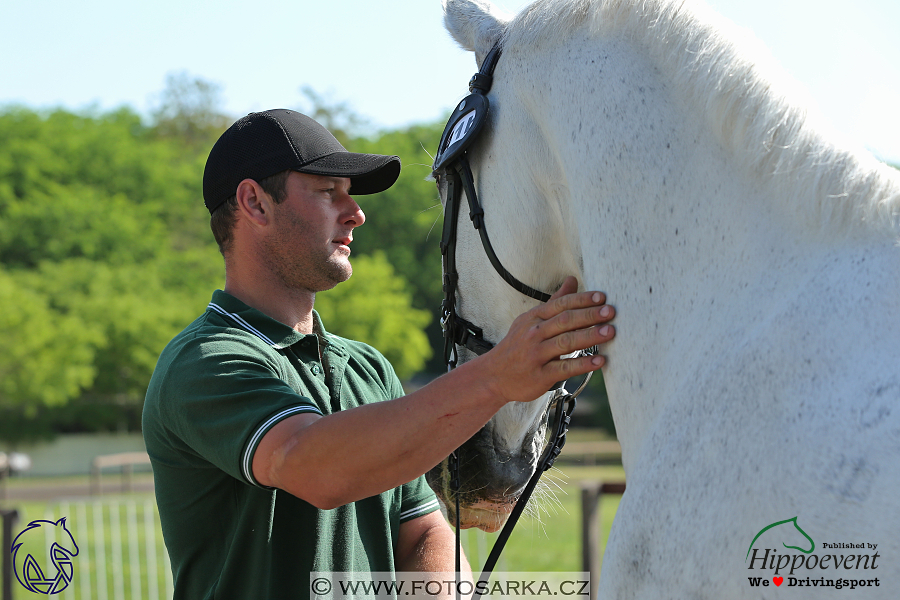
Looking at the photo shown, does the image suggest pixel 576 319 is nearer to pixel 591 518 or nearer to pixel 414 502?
pixel 414 502

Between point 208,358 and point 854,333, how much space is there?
5.29 ft

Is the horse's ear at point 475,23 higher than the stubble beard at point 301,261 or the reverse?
higher

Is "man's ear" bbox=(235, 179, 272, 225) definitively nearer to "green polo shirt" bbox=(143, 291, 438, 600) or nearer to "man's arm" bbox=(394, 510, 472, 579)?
"green polo shirt" bbox=(143, 291, 438, 600)

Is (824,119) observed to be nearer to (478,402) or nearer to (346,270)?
(478,402)

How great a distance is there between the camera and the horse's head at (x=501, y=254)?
1945mm

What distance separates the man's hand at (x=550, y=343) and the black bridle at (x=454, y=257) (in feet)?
0.96

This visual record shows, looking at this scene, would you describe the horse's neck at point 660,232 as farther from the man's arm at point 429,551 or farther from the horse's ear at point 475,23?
the man's arm at point 429,551

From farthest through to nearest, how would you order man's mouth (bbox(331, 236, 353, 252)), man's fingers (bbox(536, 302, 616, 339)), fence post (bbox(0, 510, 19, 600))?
fence post (bbox(0, 510, 19, 600))
man's mouth (bbox(331, 236, 353, 252))
man's fingers (bbox(536, 302, 616, 339))

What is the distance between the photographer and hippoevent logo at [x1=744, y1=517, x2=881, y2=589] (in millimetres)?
1271

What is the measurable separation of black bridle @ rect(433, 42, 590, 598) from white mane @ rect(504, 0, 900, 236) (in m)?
0.34

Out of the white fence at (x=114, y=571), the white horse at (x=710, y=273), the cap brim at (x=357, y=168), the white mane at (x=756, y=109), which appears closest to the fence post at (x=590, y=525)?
the white fence at (x=114, y=571)

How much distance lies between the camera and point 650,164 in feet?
5.57

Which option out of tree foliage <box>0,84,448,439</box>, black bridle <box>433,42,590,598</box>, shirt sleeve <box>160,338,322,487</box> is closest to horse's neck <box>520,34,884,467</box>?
black bridle <box>433,42,590,598</box>

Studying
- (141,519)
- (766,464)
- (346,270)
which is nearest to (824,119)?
(766,464)
